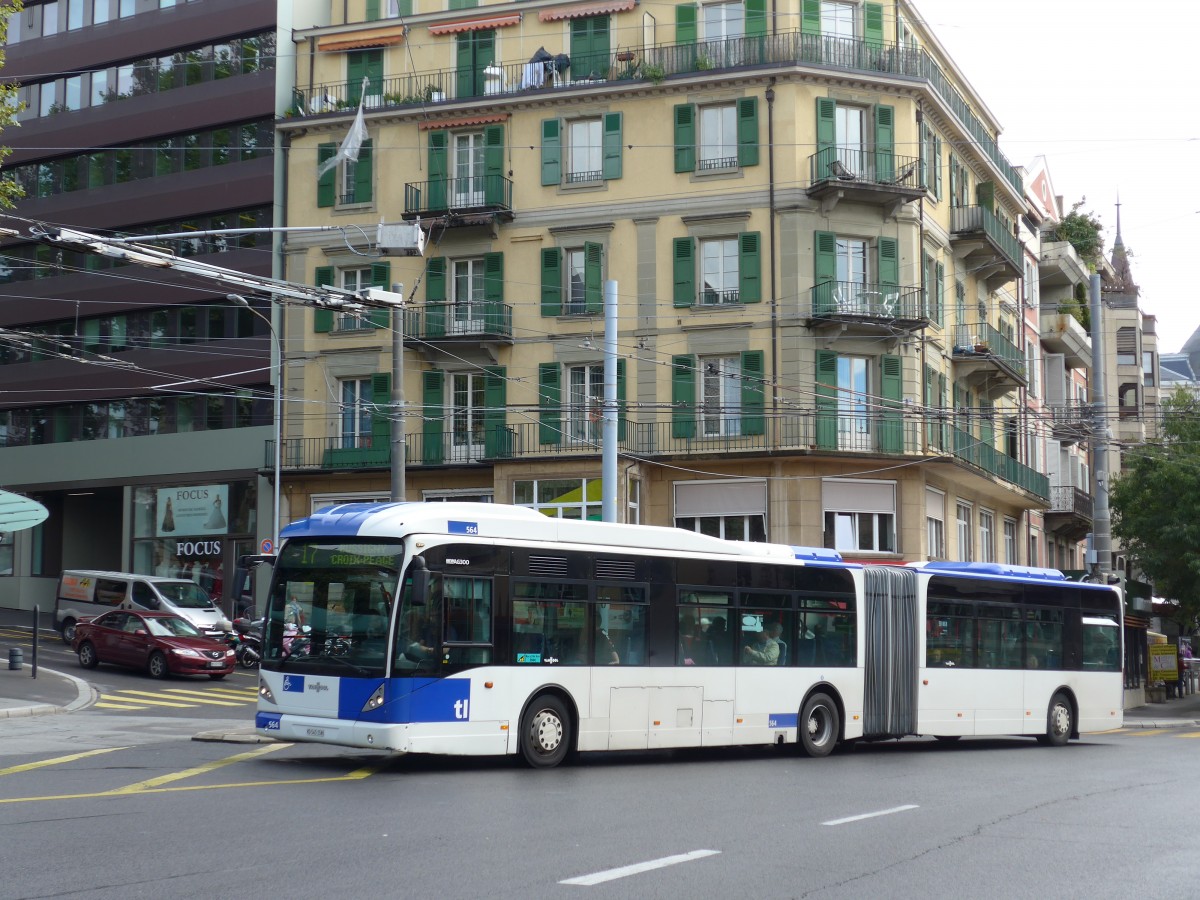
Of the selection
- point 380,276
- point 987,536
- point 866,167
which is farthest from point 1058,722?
point 380,276

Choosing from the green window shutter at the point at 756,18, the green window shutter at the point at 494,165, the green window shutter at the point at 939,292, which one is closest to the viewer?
the green window shutter at the point at 756,18

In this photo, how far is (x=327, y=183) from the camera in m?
42.8

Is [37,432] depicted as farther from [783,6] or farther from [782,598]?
[782,598]

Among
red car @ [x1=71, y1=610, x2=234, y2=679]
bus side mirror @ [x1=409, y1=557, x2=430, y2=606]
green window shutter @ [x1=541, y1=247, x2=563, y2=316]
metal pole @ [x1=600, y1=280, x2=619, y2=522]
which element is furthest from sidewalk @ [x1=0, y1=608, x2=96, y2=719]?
green window shutter @ [x1=541, y1=247, x2=563, y2=316]

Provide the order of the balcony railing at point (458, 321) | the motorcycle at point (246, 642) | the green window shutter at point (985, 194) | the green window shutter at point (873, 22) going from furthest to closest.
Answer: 1. the green window shutter at point (985, 194)
2. the balcony railing at point (458, 321)
3. the green window shutter at point (873, 22)
4. the motorcycle at point (246, 642)

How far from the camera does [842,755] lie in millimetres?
21406

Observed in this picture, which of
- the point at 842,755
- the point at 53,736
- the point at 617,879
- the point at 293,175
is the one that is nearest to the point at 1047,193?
the point at 293,175

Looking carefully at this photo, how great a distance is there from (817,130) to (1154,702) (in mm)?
19210

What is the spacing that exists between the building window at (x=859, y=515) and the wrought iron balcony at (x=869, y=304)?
13.6ft

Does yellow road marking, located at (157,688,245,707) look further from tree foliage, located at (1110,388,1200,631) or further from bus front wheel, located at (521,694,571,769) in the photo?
tree foliage, located at (1110,388,1200,631)

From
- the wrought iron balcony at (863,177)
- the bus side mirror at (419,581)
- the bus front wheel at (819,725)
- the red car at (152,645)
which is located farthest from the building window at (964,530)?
the bus side mirror at (419,581)

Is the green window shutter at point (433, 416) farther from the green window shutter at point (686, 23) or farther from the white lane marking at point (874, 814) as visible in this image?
the white lane marking at point (874, 814)

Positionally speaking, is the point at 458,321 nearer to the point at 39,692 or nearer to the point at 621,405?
the point at 621,405

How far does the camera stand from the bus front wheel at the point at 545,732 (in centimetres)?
1694
